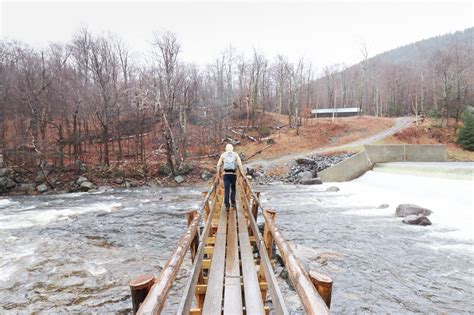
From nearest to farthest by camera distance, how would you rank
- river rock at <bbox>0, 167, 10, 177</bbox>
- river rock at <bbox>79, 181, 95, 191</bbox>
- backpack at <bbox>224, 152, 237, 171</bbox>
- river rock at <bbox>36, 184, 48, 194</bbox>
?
backpack at <bbox>224, 152, 237, 171</bbox> → river rock at <bbox>36, 184, 48, 194</bbox> → river rock at <bbox>0, 167, 10, 177</bbox> → river rock at <bbox>79, 181, 95, 191</bbox>

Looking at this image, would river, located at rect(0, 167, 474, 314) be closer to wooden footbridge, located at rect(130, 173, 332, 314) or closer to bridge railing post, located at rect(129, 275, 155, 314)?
wooden footbridge, located at rect(130, 173, 332, 314)

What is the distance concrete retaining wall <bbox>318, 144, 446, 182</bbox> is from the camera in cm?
2361

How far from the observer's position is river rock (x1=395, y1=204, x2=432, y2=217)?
11680 mm

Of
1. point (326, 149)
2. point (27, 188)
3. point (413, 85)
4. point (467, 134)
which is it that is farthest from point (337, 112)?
point (27, 188)

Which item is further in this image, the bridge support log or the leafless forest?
the leafless forest

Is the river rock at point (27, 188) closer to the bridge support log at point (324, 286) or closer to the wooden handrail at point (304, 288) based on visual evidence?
the wooden handrail at point (304, 288)

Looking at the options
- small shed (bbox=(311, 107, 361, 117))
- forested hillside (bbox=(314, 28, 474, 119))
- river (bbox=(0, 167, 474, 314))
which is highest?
forested hillside (bbox=(314, 28, 474, 119))

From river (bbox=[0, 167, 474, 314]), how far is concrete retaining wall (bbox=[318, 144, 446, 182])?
815cm

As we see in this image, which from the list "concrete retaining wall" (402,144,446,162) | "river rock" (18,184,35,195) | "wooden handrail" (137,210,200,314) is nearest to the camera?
"wooden handrail" (137,210,200,314)

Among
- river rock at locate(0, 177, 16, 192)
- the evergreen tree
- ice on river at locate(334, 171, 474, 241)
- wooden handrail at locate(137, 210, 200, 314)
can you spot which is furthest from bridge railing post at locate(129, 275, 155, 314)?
the evergreen tree

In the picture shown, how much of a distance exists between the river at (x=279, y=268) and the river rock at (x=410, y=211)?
1.31 feet

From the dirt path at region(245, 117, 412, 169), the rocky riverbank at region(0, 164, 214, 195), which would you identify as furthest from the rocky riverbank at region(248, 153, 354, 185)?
the rocky riverbank at region(0, 164, 214, 195)

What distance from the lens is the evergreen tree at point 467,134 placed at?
31984mm

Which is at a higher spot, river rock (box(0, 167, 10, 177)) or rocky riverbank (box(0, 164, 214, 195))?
river rock (box(0, 167, 10, 177))
